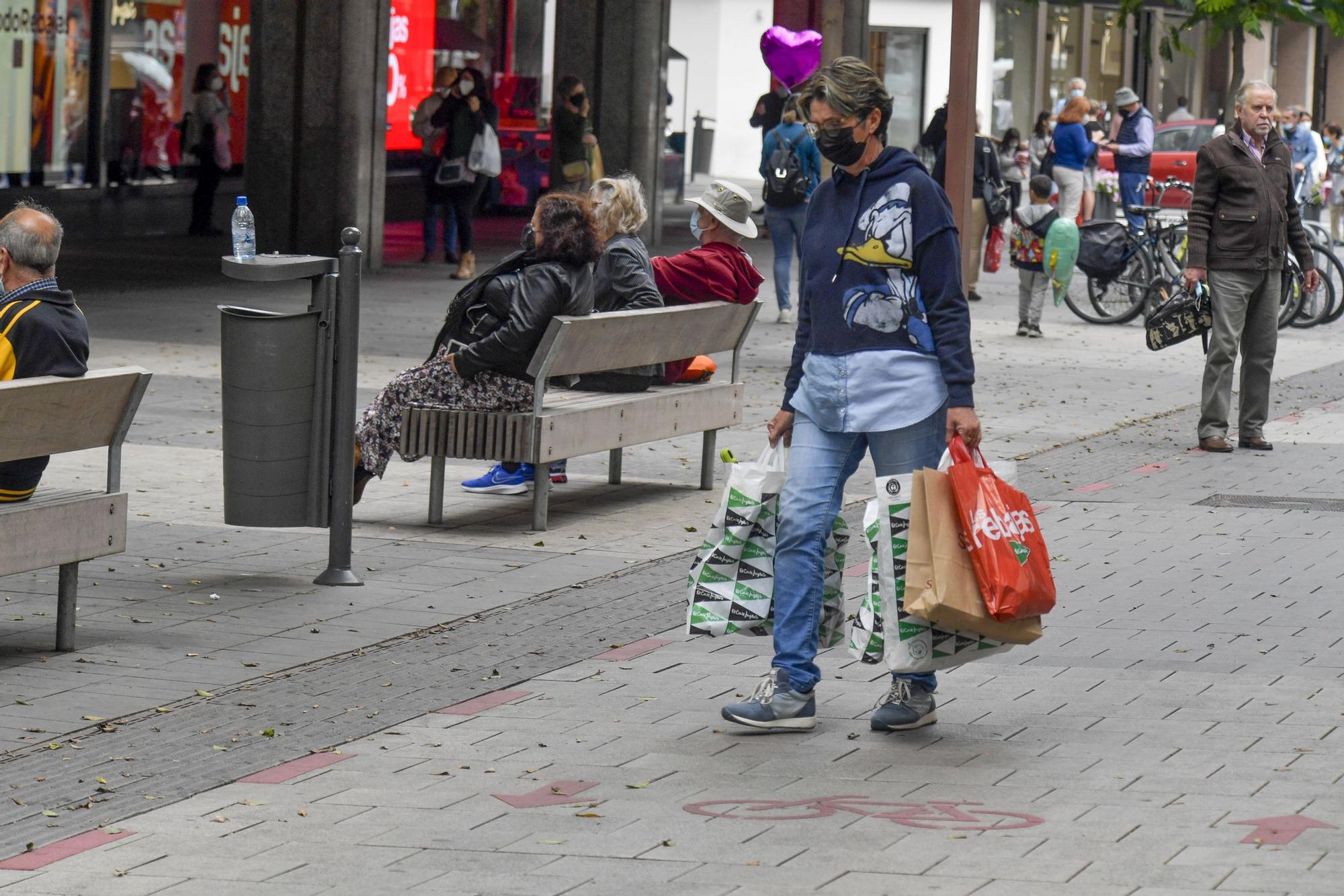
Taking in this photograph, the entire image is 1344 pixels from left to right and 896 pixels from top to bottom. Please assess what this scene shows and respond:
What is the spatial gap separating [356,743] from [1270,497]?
233 inches

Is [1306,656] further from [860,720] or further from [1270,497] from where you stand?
[1270,497]

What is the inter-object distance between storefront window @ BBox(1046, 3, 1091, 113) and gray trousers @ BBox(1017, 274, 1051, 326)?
107 feet

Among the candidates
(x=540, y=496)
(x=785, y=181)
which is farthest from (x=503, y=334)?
(x=785, y=181)

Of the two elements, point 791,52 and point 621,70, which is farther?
point 621,70

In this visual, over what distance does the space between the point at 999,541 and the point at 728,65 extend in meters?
43.8

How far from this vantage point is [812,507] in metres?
5.96

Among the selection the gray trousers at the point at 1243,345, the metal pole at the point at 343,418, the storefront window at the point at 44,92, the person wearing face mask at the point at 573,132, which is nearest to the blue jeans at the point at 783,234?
the person wearing face mask at the point at 573,132

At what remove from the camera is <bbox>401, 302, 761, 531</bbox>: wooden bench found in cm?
902

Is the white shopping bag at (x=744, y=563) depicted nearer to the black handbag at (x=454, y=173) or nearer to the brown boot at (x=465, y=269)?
the brown boot at (x=465, y=269)

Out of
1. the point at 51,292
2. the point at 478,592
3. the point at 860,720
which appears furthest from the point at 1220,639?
the point at 51,292

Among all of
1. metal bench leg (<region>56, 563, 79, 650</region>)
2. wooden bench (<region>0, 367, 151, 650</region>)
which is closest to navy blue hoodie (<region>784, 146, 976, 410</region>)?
wooden bench (<region>0, 367, 151, 650</region>)

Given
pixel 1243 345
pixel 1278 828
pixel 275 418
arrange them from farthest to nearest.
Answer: pixel 1243 345 → pixel 275 418 → pixel 1278 828

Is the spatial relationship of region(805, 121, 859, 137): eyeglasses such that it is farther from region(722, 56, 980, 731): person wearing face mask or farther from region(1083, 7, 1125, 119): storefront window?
region(1083, 7, 1125, 119): storefront window

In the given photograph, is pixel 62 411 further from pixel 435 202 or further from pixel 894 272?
pixel 435 202
